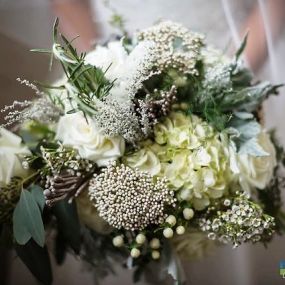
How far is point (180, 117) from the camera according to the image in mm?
775

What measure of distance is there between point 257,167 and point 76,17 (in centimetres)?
52

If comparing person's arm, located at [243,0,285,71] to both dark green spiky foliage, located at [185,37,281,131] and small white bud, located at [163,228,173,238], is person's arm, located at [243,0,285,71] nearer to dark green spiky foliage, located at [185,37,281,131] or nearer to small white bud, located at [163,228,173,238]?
dark green spiky foliage, located at [185,37,281,131]

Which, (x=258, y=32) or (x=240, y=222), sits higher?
(x=258, y=32)

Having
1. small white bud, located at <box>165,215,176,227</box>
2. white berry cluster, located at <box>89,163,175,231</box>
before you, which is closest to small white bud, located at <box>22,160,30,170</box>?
white berry cluster, located at <box>89,163,175,231</box>

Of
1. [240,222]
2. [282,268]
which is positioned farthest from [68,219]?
[282,268]

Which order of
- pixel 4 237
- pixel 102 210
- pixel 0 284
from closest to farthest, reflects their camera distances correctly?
1. pixel 102 210
2. pixel 4 237
3. pixel 0 284

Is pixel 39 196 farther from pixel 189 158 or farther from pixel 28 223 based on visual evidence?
pixel 189 158

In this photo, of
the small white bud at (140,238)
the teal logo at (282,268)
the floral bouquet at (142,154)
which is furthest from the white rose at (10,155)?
the teal logo at (282,268)

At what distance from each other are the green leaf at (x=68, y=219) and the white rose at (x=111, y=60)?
8.9 inches

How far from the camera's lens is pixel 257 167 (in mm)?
801

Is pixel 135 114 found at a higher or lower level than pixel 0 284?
higher

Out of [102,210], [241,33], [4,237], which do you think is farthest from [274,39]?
[4,237]

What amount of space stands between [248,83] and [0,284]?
63cm

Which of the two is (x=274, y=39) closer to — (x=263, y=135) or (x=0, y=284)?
(x=263, y=135)
